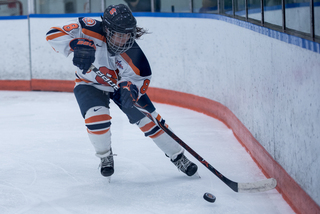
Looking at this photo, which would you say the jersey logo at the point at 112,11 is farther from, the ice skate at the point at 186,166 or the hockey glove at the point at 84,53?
the ice skate at the point at 186,166

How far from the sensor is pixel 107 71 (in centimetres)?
219

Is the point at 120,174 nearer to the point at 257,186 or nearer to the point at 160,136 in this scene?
the point at 160,136

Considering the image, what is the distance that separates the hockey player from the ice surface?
16cm

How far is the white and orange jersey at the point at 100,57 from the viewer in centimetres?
204

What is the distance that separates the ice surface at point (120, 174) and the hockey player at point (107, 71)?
0.16 meters

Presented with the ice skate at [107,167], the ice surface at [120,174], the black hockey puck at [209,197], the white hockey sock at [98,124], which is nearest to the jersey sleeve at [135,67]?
the white hockey sock at [98,124]

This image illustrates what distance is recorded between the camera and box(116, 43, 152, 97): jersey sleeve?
2148 mm

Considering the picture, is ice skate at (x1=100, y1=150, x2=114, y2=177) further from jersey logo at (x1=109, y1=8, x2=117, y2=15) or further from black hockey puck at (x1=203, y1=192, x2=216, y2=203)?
jersey logo at (x1=109, y1=8, x2=117, y2=15)

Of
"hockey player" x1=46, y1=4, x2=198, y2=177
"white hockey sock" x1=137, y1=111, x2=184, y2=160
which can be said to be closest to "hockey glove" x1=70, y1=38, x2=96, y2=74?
"hockey player" x1=46, y1=4, x2=198, y2=177

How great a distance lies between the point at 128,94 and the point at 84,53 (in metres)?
0.30

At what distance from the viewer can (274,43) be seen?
207cm

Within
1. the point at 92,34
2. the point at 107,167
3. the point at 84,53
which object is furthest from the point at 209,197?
the point at 92,34

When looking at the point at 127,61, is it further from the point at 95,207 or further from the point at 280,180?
the point at 280,180

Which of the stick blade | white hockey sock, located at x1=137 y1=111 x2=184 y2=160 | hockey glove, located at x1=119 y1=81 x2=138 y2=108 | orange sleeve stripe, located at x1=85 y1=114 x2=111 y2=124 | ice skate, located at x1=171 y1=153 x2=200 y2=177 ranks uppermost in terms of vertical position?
hockey glove, located at x1=119 y1=81 x2=138 y2=108
